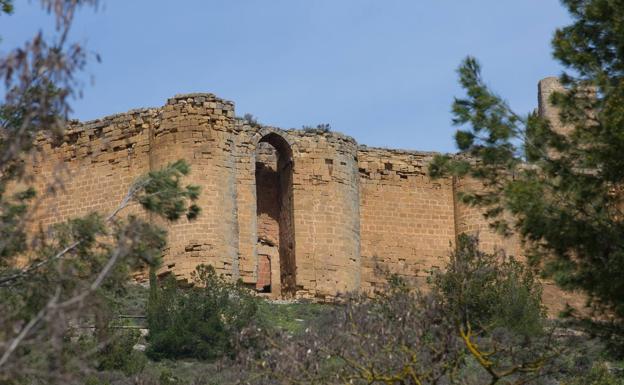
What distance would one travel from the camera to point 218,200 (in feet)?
91.1

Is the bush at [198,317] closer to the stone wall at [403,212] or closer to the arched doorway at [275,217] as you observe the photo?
the arched doorway at [275,217]

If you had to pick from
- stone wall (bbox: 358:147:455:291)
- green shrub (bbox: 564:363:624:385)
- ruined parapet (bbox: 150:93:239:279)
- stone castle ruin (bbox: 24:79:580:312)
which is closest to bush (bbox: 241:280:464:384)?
green shrub (bbox: 564:363:624:385)

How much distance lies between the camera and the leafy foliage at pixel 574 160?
14.0m

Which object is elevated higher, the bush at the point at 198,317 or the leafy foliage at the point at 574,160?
the leafy foliage at the point at 574,160

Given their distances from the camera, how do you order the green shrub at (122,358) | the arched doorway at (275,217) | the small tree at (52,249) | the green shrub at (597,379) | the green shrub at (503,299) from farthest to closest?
the arched doorway at (275,217)
the green shrub at (503,299)
the green shrub at (122,358)
the green shrub at (597,379)
the small tree at (52,249)

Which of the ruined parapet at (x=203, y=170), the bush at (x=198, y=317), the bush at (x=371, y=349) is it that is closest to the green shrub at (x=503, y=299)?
the bush at (x=198, y=317)

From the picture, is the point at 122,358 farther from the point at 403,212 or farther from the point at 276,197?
the point at 403,212

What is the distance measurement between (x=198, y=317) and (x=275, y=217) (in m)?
5.45

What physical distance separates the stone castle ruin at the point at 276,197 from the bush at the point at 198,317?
60.0 inches

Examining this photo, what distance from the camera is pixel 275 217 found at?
30.2 m

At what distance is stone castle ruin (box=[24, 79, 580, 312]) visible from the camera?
28.0 metres

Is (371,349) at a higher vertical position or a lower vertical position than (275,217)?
lower

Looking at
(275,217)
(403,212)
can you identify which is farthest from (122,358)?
(403,212)

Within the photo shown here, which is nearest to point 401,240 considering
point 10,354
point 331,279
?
point 331,279
